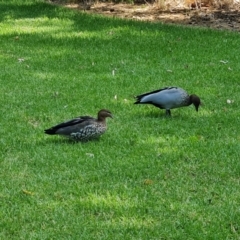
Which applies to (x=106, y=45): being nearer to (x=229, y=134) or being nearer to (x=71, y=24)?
(x=71, y=24)

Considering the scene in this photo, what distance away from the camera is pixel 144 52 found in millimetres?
11625

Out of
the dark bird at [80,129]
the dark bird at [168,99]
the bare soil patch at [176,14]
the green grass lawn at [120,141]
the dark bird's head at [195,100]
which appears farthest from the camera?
the bare soil patch at [176,14]

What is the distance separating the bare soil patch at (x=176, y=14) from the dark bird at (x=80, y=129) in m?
7.53

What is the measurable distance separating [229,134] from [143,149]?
1.09 metres

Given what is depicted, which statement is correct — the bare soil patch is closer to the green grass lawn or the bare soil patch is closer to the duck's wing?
the green grass lawn

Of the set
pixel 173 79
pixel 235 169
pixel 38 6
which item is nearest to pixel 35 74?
pixel 173 79

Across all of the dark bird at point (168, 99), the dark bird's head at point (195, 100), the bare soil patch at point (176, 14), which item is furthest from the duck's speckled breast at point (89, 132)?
the bare soil patch at point (176, 14)

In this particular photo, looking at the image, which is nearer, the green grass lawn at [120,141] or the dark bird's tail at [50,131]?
the green grass lawn at [120,141]

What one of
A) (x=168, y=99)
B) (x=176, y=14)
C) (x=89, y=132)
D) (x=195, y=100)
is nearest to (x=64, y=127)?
(x=89, y=132)

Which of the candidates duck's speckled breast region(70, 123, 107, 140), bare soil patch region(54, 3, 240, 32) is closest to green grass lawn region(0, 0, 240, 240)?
duck's speckled breast region(70, 123, 107, 140)

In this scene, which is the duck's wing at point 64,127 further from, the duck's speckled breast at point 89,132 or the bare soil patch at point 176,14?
the bare soil patch at point 176,14

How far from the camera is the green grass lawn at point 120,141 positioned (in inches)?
197

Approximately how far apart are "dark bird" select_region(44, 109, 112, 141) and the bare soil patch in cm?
753

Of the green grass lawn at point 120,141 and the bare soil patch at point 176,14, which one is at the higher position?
the green grass lawn at point 120,141
